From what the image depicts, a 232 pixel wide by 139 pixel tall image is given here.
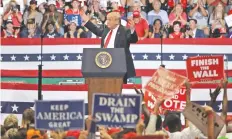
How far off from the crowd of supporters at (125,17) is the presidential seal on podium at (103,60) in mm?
5905

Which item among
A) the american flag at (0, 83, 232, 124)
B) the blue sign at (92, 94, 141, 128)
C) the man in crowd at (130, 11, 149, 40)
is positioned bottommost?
the american flag at (0, 83, 232, 124)

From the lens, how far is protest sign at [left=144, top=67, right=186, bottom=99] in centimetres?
1046

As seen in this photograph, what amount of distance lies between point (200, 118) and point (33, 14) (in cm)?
967

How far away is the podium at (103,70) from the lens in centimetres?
Result: 1142

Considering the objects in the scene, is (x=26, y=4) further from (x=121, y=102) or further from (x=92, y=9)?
(x=121, y=102)

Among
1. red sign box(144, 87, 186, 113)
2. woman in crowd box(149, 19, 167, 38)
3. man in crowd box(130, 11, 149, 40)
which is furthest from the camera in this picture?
woman in crowd box(149, 19, 167, 38)

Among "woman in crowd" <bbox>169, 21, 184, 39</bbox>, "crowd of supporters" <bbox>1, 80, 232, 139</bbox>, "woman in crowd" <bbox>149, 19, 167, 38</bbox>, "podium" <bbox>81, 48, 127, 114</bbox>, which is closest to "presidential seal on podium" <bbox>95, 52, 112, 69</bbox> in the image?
"podium" <bbox>81, 48, 127, 114</bbox>

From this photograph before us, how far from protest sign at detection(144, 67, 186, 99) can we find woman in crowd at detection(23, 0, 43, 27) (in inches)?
316

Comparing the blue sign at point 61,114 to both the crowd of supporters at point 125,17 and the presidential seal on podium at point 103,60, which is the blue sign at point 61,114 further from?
the crowd of supporters at point 125,17

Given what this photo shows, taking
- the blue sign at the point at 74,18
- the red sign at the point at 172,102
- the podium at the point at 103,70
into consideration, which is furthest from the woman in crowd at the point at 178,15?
the podium at the point at 103,70

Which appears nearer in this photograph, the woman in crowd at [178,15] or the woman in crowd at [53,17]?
the woman in crowd at [53,17]

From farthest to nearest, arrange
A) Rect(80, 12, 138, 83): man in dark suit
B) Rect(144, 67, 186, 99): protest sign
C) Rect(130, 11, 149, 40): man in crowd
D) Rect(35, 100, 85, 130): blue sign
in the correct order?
Rect(130, 11, 149, 40): man in crowd, Rect(80, 12, 138, 83): man in dark suit, Rect(144, 67, 186, 99): protest sign, Rect(35, 100, 85, 130): blue sign

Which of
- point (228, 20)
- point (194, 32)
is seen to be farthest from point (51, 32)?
point (228, 20)

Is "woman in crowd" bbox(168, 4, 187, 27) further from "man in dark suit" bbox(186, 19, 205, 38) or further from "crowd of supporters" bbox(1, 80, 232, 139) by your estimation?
"crowd of supporters" bbox(1, 80, 232, 139)
